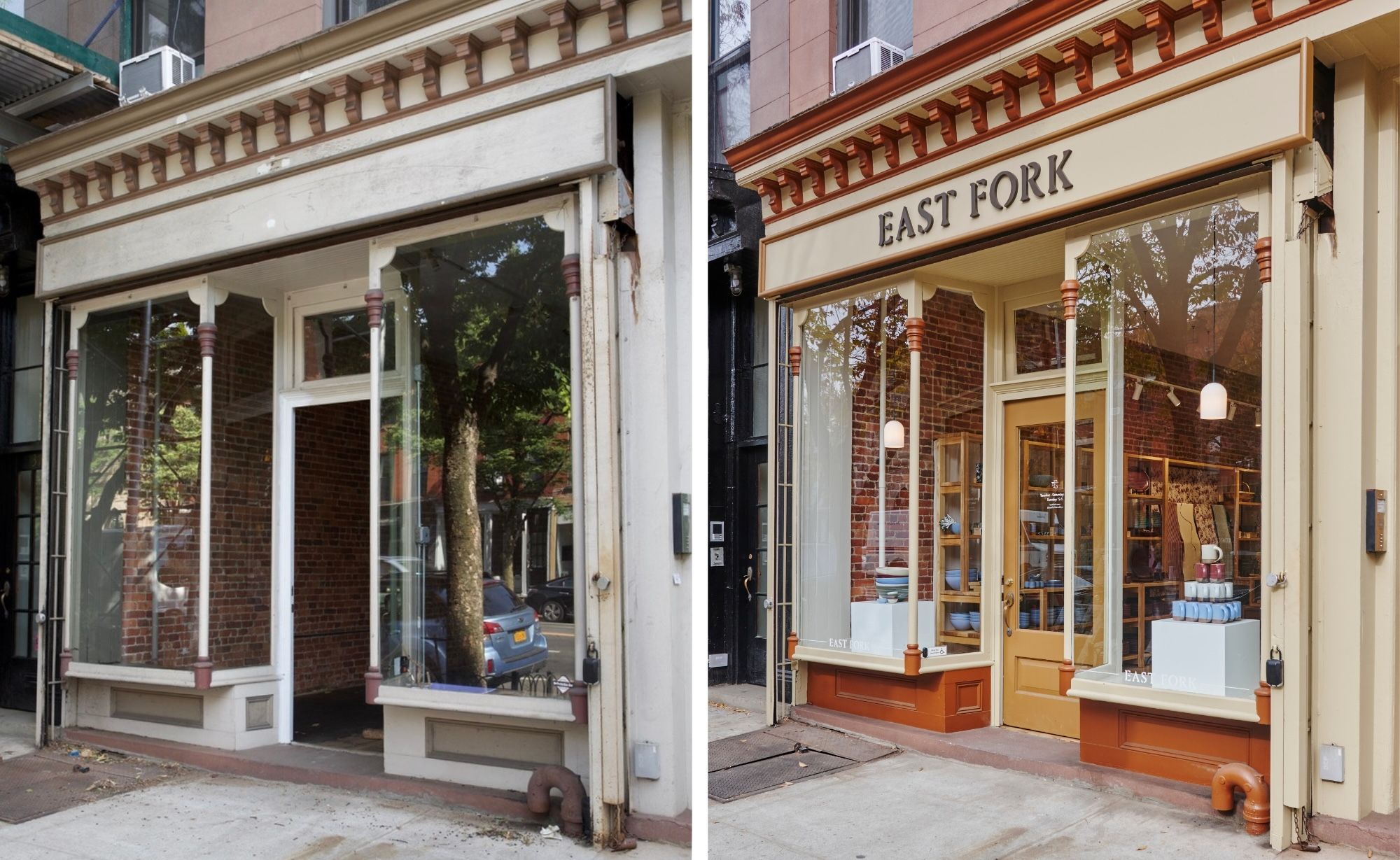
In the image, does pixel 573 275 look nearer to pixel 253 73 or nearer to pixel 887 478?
pixel 253 73

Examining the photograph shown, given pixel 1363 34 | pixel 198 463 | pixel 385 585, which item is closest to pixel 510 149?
pixel 385 585

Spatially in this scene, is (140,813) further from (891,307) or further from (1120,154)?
(1120,154)

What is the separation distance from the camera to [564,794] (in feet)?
15.7

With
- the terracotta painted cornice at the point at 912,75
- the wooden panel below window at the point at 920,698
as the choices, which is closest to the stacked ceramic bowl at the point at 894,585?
the wooden panel below window at the point at 920,698

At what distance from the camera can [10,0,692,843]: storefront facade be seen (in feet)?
16.0

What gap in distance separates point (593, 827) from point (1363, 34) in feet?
16.0

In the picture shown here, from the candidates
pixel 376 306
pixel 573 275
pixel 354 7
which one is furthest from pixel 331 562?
pixel 573 275

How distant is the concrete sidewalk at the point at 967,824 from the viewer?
4355 millimetres

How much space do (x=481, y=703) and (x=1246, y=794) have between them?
3.62m

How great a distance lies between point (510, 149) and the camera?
518 centimetres

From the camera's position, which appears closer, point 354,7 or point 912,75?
point 912,75

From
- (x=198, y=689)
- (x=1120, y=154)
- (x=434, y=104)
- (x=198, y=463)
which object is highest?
(x=434, y=104)

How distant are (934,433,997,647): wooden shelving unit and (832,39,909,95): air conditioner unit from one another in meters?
2.44

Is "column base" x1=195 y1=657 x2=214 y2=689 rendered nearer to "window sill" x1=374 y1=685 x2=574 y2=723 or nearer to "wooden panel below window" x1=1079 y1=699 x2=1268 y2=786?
"window sill" x1=374 y1=685 x2=574 y2=723
